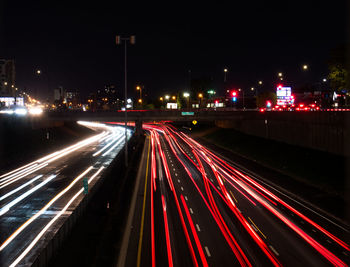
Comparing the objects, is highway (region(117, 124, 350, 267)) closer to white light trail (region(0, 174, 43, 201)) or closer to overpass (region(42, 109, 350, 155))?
overpass (region(42, 109, 350, 155))

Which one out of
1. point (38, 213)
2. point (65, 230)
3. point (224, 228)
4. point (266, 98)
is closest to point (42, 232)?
point (38, 213)

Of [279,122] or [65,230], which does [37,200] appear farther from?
[279,122]

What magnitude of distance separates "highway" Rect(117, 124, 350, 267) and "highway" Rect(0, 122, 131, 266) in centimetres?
480

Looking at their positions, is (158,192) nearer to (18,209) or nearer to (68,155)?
(18,209)

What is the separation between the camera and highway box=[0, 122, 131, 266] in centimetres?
1847

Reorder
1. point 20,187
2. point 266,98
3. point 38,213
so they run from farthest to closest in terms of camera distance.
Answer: point 266,98
point 20,187
point 38,213

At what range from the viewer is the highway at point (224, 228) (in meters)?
16.4

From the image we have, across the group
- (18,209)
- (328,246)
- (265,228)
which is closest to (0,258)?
(18,209)

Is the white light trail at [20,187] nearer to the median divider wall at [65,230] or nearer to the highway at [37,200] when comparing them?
the highway at [37,200]

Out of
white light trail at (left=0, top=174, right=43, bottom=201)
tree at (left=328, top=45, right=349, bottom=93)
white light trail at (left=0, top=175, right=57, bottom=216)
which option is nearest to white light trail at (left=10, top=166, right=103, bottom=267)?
white light trail at (left=0, top=175, right=57, bottom=216)

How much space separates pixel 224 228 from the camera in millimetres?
20797

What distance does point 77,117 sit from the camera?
6712 cm

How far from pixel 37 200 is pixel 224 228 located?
1617 centimetres

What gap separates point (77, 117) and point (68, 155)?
41.5ft
